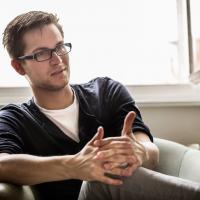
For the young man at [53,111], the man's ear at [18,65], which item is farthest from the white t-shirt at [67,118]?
the man's ear at [18,65]

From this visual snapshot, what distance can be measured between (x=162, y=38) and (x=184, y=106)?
0.39 meters

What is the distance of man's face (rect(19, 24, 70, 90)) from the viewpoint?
5.18 feet

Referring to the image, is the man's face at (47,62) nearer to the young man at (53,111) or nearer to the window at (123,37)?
the young man at (53,111)

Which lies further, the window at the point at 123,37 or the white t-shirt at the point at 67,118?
the window at the point at 123,37

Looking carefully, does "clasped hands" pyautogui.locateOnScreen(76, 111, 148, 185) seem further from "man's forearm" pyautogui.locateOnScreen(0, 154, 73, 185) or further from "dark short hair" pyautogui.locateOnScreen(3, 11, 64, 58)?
"dark short hair" pyautogui.locateOnScreen(3, 11, 64, 58)

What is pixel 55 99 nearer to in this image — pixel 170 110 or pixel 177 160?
pixel 177 160

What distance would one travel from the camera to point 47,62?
1.59 m

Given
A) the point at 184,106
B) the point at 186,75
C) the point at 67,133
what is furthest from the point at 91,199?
the point at 186,75

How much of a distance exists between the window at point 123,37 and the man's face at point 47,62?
573mm

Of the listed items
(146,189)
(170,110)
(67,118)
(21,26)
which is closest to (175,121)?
(170,110)

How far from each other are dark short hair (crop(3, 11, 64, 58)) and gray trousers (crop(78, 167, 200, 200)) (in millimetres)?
753

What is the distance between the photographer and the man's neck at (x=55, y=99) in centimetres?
163

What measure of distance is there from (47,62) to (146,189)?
2.54 ft

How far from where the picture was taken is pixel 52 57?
1.58m
